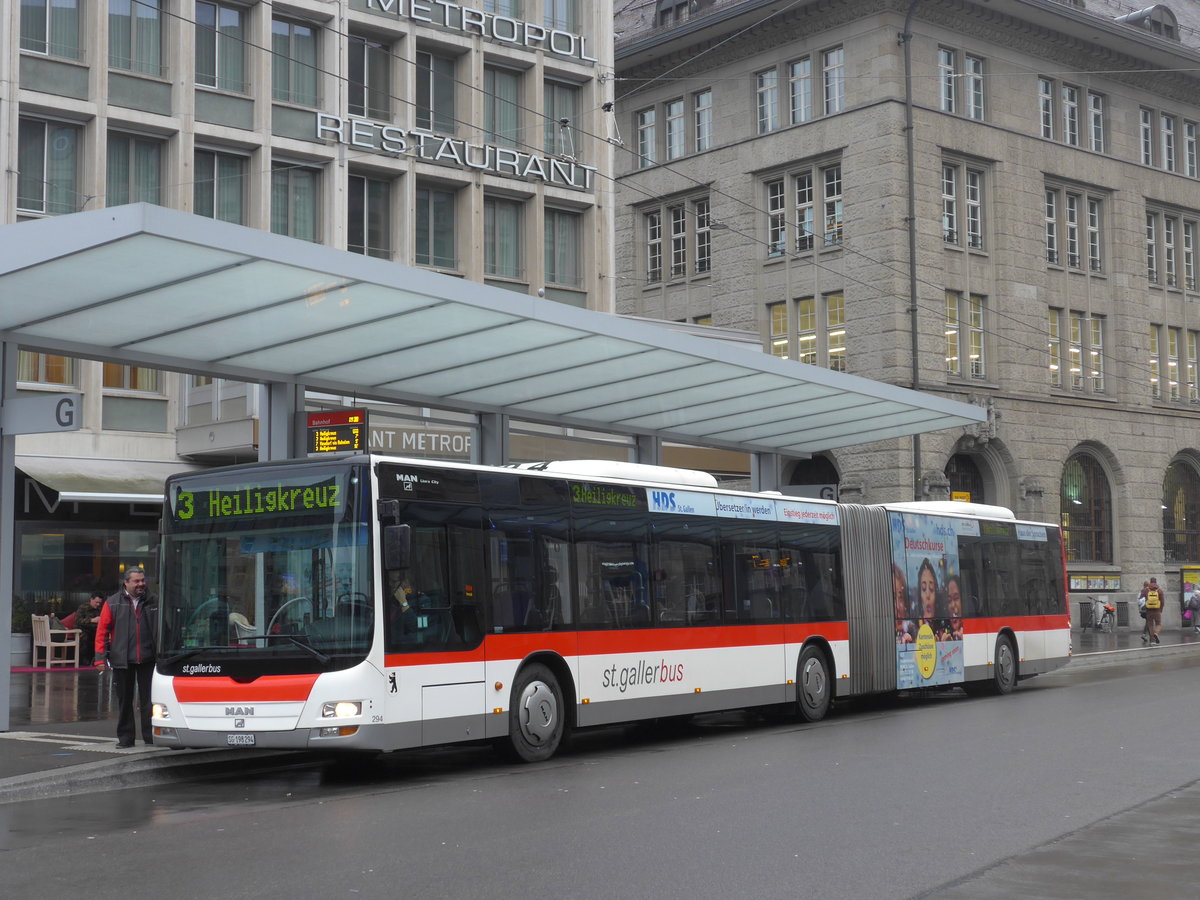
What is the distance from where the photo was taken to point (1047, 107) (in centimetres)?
4600

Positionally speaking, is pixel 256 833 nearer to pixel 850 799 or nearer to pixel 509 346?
pixel 850 799

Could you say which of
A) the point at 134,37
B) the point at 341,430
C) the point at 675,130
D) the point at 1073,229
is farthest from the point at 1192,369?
the point at 341,430

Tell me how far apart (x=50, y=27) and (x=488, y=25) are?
9.77m

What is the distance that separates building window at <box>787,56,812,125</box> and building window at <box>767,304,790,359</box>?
5.33 meters

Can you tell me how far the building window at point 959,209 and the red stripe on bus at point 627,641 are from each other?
25601 mm

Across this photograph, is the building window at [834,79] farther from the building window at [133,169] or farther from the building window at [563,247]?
the building window at [133,169]

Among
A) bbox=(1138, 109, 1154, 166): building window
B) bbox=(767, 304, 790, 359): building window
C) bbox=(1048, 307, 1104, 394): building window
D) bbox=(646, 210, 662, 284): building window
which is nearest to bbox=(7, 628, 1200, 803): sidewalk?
bbox=(767, 304, 790, 359): building window

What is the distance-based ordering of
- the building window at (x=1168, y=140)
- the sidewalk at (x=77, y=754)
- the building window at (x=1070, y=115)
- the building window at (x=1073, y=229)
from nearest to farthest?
1. the sidewalk at (x=77, y=754)
2. the building window at (x=1073, y=229)
3. the building window at (x=1070, y=115)
4. the building window at (x=1168, y=140)

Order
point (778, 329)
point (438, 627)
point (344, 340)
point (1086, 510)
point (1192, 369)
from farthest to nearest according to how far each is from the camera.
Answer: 1. point (1192, 369)
2. point (1086, 510)
3. point (778, 329)
4. point (344, 340)
5. point (438, 627)

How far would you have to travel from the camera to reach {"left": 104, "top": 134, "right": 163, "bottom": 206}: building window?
28938 mm

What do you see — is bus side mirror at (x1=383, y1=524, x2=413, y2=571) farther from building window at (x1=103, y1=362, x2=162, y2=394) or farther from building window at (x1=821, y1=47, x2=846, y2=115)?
building window at (x1=821, y1=47, x2=846, y2=115)

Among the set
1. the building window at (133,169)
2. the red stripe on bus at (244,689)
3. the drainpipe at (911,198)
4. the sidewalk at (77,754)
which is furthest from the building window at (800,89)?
the red stripe on bus at (244,689)

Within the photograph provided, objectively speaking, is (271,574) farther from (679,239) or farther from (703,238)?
(679,239)

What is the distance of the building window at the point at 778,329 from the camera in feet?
145
